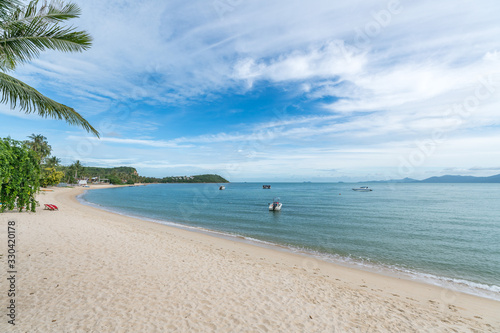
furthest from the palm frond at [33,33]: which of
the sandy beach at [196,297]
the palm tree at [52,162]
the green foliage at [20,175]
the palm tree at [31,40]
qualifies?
the palm tree at [52,162]

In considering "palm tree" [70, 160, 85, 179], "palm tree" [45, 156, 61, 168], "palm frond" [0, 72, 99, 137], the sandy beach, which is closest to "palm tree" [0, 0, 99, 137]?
"palm frond" [0, 72, 99, 137]

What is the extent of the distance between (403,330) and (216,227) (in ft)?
60.6

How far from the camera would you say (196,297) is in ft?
20.2

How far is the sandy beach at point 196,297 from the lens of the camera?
4941mm

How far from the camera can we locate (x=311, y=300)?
21.8 ft

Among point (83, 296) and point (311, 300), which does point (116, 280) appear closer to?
point (83, 296)

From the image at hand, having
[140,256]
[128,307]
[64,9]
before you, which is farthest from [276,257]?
[64,9]

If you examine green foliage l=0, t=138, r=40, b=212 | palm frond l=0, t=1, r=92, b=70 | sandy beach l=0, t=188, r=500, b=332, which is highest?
palm frond l=0, t=1, r=92, b=70

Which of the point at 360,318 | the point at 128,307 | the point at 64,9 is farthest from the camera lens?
the point at 360,318

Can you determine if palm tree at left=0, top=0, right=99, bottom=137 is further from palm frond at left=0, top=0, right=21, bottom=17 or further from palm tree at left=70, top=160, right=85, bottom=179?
palm tree at left=70, top=160, right=85, bottom=179

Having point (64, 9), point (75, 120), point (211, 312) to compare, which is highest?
point (64, 9)

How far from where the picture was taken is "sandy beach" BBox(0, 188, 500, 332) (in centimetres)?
494

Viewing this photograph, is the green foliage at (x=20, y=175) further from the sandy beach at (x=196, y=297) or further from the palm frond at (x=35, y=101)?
the palm frond at (x=35, y=101)

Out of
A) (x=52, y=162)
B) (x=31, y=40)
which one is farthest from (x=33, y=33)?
(x=52, y=162)
